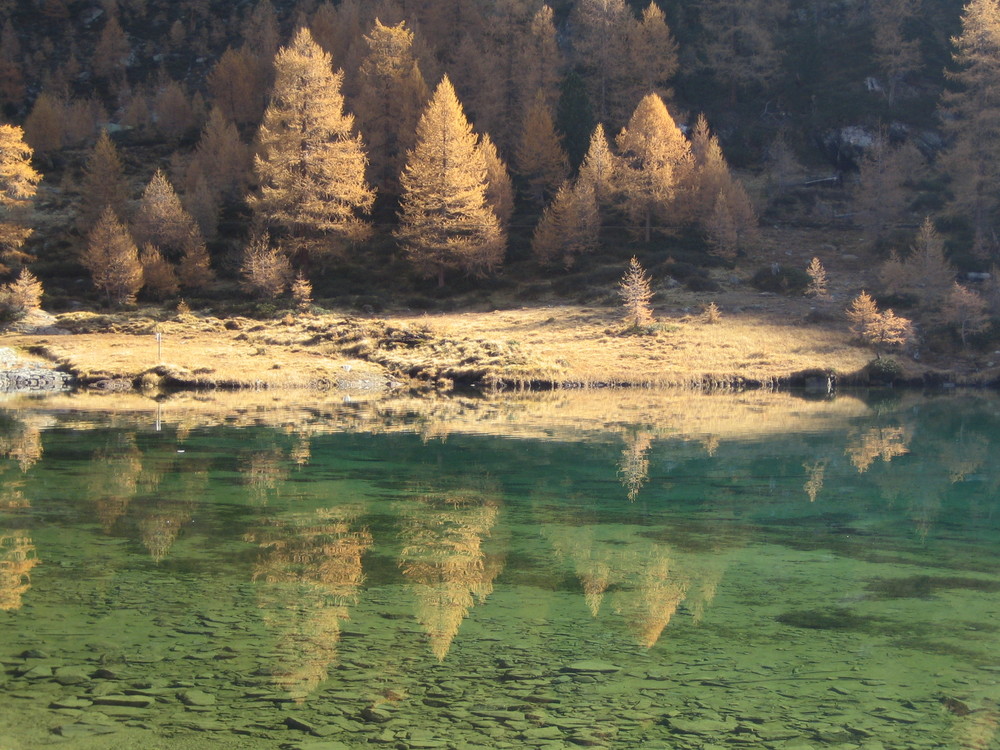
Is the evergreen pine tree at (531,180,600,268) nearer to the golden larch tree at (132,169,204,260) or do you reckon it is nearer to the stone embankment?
the golden larch tree at (132,169,204,260)

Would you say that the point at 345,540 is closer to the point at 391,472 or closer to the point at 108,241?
the point at 391,472

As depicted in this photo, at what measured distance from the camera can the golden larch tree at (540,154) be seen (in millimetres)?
57250

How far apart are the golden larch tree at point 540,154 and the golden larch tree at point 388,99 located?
6.91 m

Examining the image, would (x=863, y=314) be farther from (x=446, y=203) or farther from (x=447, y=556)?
(x=447, y=556)

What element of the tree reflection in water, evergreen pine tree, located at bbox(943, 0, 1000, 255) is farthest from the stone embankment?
evergreen pine tree, located at bbox(943, 0, 1000, 255)

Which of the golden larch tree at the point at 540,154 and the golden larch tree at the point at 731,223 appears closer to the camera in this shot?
the golden larch tree at the point at 731,223

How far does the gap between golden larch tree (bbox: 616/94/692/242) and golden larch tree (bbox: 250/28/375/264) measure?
14.7 metres

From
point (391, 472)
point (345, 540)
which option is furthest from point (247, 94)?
point (345, 540)

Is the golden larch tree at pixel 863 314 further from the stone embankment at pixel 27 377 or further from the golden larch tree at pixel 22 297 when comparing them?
the golden larch tree at pixel 22 297

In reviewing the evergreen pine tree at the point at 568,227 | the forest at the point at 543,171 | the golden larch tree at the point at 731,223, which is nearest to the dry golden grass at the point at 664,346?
the forest at the point at 543,171

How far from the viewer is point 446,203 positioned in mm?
49719

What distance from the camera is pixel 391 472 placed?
17047 mm

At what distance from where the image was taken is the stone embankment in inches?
1355

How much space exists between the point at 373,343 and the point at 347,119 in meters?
16.9
